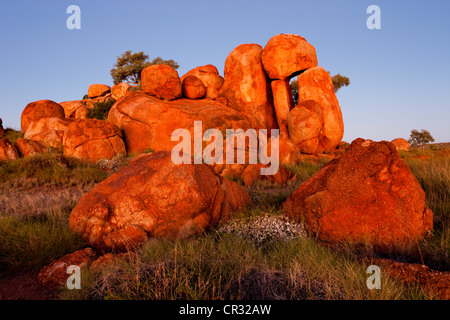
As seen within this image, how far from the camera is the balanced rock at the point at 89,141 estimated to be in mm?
11992

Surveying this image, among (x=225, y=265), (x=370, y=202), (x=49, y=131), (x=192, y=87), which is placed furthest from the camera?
(x=192, y=87)

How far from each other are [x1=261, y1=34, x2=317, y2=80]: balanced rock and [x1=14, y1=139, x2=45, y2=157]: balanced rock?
1237 centimetres

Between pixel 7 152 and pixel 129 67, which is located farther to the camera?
pixel 129 67

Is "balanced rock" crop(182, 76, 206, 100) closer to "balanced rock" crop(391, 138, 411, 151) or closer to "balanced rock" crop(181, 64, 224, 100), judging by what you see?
"balanced rock" crop(181, 64, 224, 100)

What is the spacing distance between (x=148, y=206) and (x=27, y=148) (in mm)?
10416

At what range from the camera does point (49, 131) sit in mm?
13672

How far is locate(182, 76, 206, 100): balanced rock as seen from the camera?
51.9 ft

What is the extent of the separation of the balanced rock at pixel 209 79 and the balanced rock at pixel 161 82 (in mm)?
2486

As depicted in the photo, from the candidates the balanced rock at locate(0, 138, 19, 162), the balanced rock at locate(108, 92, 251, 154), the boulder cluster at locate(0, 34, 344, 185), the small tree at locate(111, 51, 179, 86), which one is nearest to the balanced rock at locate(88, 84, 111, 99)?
the small tree at locate(111, 51, 179, 86)

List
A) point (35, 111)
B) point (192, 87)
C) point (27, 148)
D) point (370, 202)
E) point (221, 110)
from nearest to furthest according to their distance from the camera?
point (370, 202)
point (27, 148)
point (221, 110)
point (192, 87)
point (35, 111)

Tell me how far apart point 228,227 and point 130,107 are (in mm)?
11586

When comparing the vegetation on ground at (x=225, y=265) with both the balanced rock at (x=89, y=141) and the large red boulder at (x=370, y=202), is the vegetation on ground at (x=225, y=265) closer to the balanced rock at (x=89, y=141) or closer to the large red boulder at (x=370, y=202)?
A: the large red boulder at (x=370, y=202)

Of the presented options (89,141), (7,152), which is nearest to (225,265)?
(89,141)

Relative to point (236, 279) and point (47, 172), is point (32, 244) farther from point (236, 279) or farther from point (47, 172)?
point (47, 172)
